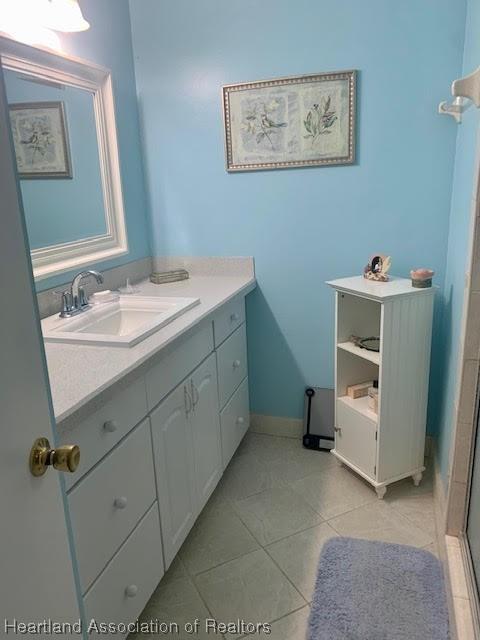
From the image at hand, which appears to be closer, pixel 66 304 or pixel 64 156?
pixel 66 304

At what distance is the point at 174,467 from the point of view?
1635 millimetres

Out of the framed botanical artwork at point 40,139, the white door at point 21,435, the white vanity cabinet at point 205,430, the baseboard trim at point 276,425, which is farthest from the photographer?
the baseboard trim at point 276,425

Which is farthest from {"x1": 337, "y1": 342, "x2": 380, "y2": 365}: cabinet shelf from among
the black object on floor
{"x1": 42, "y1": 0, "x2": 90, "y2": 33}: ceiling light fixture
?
{"x1": 42, "y1": 0, "x2": 90, "y2": 33}: ceiling light fixture

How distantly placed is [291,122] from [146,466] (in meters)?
1.65

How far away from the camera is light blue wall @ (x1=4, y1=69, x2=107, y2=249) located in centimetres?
175

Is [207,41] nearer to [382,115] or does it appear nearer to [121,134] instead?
[121,134]

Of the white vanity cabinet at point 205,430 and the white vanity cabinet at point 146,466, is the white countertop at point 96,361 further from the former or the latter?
the white vanity cabinet at point 205,430

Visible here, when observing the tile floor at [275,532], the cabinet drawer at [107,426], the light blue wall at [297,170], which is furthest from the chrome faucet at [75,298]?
the tile floor at [275,532]

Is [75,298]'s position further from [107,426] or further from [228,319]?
[107,426]

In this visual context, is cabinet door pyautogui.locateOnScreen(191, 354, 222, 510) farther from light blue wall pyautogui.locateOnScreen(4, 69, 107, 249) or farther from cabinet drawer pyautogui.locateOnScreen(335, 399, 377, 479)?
light blue wall pyautogui.locateOnScreen(4, 69, 107, 249)

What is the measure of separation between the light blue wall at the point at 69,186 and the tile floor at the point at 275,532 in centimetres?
134

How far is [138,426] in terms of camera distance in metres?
1.40

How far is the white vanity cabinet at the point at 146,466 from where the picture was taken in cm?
118

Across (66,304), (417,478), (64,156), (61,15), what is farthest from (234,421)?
(61,15)
